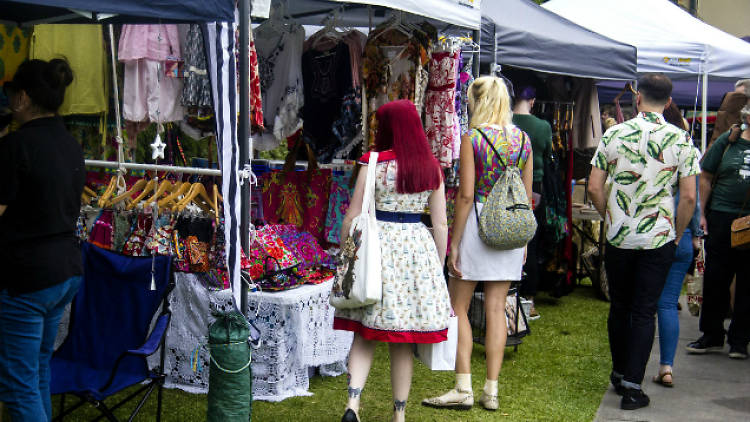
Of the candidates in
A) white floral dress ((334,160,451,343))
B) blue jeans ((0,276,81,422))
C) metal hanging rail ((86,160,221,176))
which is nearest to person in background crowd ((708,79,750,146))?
white floral dress ((334,160,451,343))

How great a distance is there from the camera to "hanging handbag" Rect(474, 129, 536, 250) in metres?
4.39

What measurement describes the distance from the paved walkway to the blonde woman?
2.59ft

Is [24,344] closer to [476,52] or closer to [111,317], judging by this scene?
[111,317]

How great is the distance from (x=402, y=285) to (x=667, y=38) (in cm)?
592

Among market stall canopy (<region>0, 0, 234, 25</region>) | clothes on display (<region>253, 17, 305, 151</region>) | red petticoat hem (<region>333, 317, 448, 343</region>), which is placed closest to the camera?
market stall canopy (<region>0, 0, 234, 25</region>)

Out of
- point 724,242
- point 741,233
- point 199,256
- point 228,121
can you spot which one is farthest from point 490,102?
point 724,242

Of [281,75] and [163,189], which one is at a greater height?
[281,75]

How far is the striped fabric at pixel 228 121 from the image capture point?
3.28m

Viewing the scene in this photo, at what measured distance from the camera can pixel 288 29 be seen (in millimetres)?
5250

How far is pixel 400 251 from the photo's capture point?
3.80 metres

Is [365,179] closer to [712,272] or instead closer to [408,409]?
[408,409]

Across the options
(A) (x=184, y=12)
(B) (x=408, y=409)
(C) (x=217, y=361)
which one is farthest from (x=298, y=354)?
(A) (x=184, y=12)

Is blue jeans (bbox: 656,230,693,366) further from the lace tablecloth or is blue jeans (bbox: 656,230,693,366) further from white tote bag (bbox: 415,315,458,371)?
the lace tablecloth

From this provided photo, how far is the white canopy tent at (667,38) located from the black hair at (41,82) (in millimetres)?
6543
